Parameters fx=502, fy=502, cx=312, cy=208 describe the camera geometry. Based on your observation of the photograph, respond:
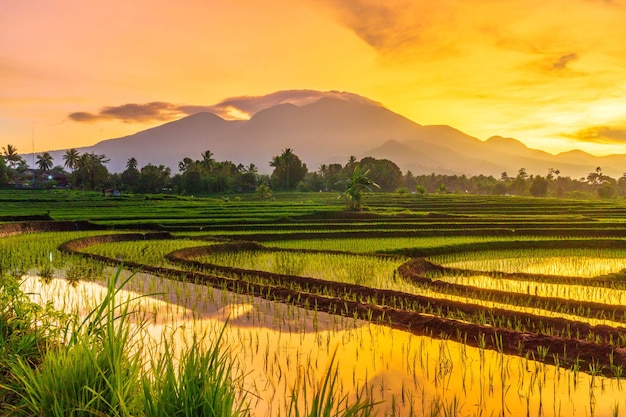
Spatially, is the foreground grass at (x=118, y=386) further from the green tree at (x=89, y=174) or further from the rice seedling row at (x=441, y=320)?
the green tree at (x=89, y=174)

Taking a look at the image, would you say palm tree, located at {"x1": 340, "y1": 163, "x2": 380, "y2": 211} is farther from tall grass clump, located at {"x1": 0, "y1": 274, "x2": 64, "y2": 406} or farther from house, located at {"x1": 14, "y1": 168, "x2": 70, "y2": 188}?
house, located at {"x1": 14, "y1": 168, "x2": 70, "y2": 188}

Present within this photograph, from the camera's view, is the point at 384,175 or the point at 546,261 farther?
the point at 384,175

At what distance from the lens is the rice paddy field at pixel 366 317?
5.28 meters

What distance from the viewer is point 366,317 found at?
870cm

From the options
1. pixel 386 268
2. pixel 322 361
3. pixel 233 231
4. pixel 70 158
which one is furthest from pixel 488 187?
pixel 322 361

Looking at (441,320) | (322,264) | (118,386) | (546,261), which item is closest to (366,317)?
(441,320)

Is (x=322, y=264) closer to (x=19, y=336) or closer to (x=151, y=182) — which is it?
(x=19, y=336)

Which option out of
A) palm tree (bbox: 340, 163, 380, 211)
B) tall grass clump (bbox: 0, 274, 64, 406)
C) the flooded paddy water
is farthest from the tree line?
tall grass clump (bbox: 0, 274, 64, 406)

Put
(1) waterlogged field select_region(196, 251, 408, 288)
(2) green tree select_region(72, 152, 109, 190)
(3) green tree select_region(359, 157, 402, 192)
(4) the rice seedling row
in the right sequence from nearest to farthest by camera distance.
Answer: (4) the rice seedling row, (1) waterlogged field select_region(196, 251, 408, 288), (2) green tree select_region(72, 152, 109, 190), (3) green tree select_region(359, 157, 402, 192)

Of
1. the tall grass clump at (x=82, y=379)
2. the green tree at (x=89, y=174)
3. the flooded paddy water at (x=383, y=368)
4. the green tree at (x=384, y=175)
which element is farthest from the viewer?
the green tree at (x=384, y=175)

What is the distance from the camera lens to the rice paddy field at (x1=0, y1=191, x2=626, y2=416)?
17.3 feet

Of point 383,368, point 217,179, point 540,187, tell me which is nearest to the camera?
point 383,368

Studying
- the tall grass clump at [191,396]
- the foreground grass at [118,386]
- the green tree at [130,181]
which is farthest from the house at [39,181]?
the tall grass clump at [191,396]

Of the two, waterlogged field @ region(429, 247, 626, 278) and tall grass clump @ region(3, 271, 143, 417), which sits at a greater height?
tall grass clump @ region(3, 271, 143, 417)
